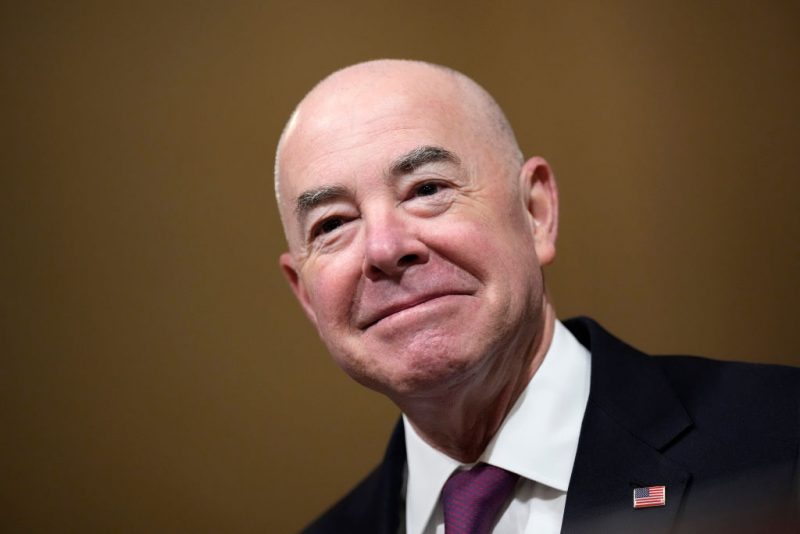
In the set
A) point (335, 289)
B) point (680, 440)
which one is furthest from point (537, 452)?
point (335, 289)

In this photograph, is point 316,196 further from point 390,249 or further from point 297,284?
point 297,284

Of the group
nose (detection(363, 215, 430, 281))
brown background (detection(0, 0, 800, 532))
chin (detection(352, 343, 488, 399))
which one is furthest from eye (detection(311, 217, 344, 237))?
brown background (detection(0, 0, 800, 532))

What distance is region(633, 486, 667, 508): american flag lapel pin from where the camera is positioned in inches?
58.2

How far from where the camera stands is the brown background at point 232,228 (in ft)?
7.06

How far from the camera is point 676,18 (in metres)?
2.10

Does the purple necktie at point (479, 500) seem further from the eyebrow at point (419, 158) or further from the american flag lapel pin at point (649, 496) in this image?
the eyebrow at point (419, 158)

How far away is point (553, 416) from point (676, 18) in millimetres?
1051

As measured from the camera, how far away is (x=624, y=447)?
158cm

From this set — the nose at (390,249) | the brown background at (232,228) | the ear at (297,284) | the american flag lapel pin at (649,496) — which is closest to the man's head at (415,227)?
the nose at (390,249)

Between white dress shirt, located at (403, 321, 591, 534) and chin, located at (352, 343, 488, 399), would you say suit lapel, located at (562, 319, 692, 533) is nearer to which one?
white dress shirt, located at (403, 321, 591, 534)

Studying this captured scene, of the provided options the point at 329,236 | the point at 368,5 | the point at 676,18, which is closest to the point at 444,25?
the point at 368,5

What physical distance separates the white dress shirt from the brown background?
0.56 meters

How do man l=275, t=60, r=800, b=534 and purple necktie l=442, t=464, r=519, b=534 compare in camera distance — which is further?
purple necktie l=442, t=464, r=519, b=534

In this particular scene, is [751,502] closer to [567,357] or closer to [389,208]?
[567,357]
